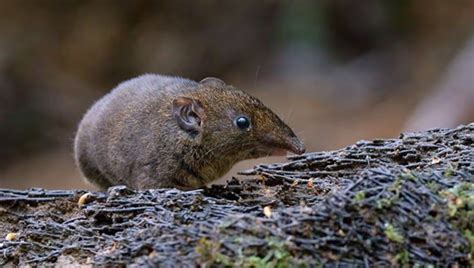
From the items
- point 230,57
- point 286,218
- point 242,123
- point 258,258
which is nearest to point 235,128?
point 242,123

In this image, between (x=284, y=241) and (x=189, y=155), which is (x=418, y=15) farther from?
(x=284, y=241)

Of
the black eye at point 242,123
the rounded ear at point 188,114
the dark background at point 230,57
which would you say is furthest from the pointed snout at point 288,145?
the dark background at point 230,57

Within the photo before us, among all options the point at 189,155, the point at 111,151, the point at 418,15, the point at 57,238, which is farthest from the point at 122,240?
the point at 418,15

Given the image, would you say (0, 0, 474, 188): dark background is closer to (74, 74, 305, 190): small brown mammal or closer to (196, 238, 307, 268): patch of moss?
(74, 74, 305, 190): small brown mammal

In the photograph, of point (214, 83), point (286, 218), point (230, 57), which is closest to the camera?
point (286, 218)

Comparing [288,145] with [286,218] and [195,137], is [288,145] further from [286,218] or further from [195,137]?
[286,218]
